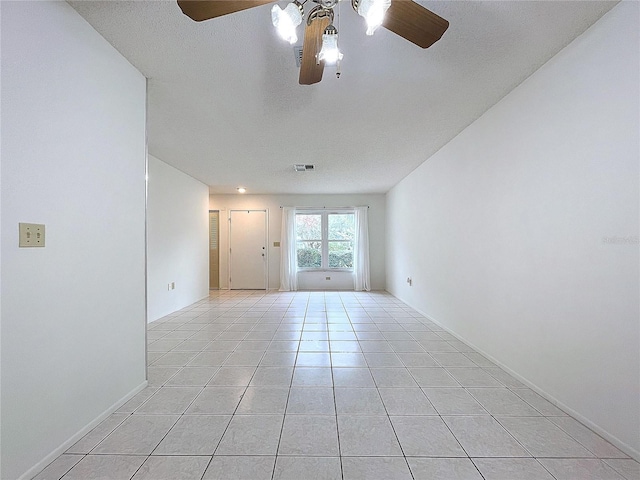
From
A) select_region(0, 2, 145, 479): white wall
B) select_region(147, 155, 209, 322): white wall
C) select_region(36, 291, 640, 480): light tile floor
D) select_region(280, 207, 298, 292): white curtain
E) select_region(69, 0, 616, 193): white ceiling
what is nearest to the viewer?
select_region(0, 2, 145, 479): white wall

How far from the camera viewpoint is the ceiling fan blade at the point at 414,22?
3.70ft

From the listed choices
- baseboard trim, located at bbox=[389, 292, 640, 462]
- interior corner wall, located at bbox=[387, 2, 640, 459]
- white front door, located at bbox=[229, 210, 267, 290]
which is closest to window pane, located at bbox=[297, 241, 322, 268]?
white front door, located at bbox=[229, 210, 267, 290]

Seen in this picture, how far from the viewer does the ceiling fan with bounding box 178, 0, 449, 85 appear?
111 cm

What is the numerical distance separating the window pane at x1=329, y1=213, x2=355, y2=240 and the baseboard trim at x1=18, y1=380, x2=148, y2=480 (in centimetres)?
525

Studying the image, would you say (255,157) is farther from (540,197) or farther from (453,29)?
(540,197)

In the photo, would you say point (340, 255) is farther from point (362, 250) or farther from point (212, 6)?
point (212, 6)

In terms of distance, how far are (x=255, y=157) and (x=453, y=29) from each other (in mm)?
2782

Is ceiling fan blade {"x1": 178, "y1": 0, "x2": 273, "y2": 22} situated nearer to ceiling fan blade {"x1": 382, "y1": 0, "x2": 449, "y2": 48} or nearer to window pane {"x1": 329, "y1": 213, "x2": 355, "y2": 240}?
ceiling fan blade {"x1": 382, "y1": 0, "x2": 449, "y2": 48}

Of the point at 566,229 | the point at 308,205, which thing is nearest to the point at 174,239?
the point at 308,205

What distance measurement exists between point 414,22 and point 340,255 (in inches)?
232

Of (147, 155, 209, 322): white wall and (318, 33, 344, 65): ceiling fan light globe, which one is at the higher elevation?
(318, 33, 344, 65): ceiling fan light globe

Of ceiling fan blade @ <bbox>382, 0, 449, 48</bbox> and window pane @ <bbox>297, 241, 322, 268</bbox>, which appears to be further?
window pane @ <bbox>297, 241, 322, 268</bbox>

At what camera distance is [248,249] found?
685 cm

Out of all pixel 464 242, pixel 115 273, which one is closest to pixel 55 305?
pixel 115 273
